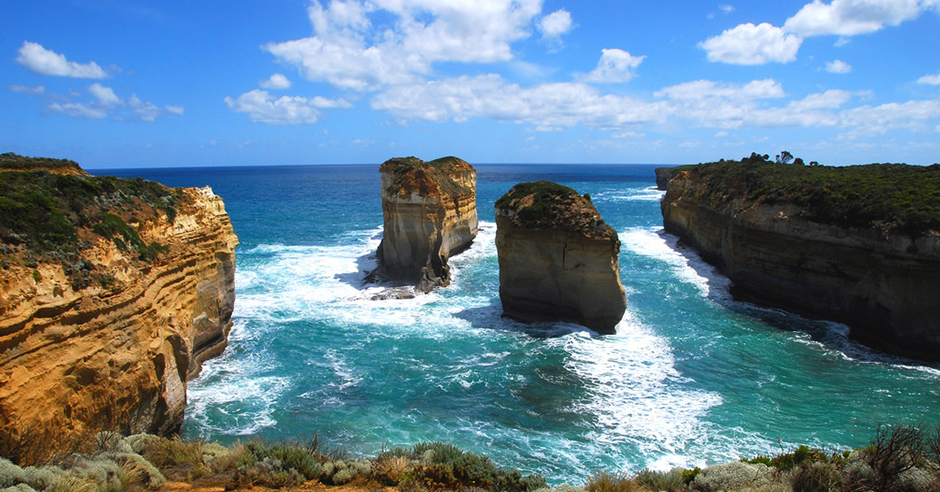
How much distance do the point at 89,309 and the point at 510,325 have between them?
49.2ft

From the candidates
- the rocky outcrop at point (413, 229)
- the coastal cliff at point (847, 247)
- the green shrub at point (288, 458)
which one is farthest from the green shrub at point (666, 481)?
the rocky outcrop at point (413, 229)

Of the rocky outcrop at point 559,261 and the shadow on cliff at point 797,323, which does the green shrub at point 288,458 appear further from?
the shadow on cliff at point 797,323

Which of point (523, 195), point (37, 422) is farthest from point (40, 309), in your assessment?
point (523, 195)

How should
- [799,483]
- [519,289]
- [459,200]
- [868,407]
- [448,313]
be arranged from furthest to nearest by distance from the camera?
1. [459,200]
2. [448,313]
3. [519,289]
4. [868,407]
5. [799,483]

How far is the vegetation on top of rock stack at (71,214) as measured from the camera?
10258 millimetres

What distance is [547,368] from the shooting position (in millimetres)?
17438

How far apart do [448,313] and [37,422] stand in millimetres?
16106

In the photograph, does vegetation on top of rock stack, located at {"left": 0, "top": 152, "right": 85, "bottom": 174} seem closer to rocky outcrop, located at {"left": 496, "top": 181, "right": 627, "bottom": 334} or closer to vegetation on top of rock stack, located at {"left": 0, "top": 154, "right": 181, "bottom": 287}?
vegetation on top of rock stack, located at {"left": 0, "top": 154, "right": 181, "bottom": 287}

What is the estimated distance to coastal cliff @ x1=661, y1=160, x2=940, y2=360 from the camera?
18.9 metres

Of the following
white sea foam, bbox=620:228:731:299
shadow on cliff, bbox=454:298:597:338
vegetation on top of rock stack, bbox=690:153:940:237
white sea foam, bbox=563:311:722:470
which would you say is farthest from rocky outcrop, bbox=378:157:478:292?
vegetation on top of rock stack, bbox=690:153:940:237

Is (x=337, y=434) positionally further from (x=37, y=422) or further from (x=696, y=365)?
(x=696, y=365)

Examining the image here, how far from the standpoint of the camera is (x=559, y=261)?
21.0m

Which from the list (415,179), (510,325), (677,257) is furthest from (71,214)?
(677,257)

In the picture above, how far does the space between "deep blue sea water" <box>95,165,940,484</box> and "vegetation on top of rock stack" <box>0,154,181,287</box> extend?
541 centimetres
